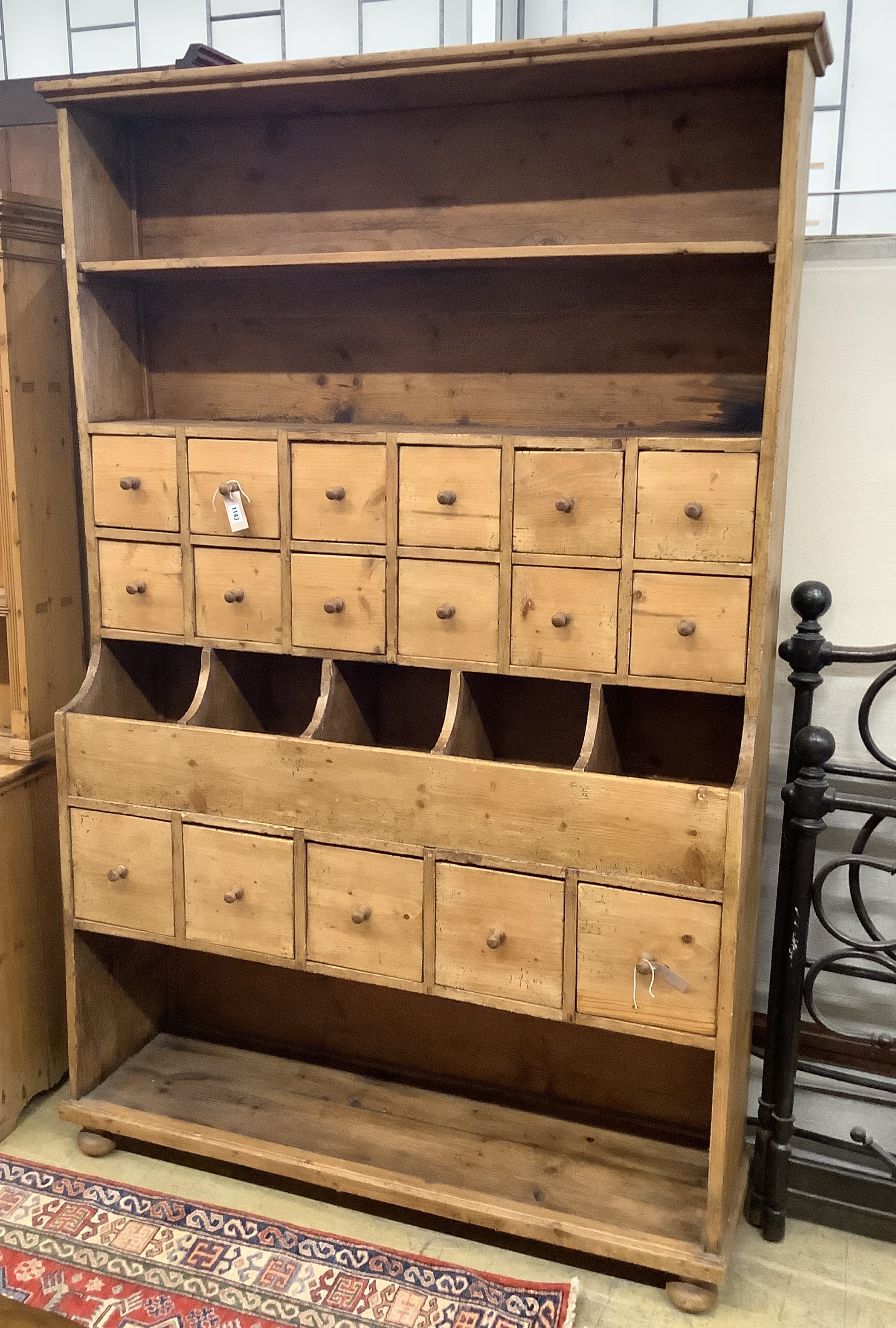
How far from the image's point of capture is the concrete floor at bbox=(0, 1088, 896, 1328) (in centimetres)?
187

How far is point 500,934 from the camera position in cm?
189

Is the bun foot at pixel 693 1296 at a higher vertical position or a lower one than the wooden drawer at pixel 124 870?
lower

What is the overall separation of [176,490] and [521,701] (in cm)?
79

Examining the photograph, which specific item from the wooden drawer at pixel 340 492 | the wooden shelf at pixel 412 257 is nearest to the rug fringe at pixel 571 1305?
the wooden drawer at pixel 340 492

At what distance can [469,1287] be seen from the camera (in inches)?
75.0

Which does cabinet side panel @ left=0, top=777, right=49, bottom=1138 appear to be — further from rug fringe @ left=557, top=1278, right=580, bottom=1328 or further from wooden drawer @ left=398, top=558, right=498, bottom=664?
rug fringe @ left=557, top=1278, right=580, bottom=1328

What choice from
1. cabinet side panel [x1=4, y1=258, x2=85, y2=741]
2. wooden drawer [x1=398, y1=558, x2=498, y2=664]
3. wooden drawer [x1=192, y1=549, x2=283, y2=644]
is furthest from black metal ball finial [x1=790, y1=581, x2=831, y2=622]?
cabinet side panel [x1=4, y1=258, x2=85, y2=741]

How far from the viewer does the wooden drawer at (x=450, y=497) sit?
6.17ft

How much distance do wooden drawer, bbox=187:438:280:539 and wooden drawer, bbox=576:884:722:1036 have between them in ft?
2.90

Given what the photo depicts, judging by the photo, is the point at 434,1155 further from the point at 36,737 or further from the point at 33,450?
the point at 33,450

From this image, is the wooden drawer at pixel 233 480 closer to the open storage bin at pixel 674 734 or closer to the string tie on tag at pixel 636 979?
the open storage bin at pixel 674 734

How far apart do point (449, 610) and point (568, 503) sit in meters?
0.29

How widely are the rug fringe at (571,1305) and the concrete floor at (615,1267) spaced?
0.06 feet

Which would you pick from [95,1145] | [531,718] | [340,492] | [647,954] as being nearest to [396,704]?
[531,718]
